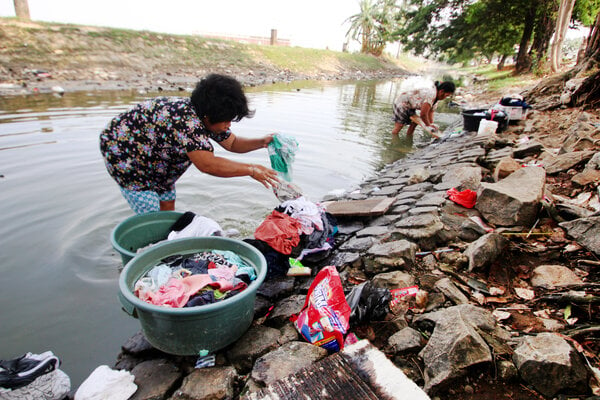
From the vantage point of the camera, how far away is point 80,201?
443 centimetres

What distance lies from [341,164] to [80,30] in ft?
50.6

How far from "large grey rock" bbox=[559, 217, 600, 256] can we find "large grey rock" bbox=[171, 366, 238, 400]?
2498mm

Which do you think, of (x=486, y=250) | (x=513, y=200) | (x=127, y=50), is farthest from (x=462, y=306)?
(x=127, y=50)

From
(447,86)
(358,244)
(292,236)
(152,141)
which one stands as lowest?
(358,244)

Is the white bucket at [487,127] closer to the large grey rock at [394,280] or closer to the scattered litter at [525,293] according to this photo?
the scattered litter at [525,293]

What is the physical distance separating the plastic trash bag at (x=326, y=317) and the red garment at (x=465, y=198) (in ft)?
6.50

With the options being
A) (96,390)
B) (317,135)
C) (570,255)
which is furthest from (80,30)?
(570,255)

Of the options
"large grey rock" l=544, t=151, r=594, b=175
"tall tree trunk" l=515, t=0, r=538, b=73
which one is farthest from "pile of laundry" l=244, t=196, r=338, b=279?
"tall tree trunk" l=515, t=0, r=538, b=73

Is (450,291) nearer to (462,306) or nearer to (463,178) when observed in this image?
(462,306)

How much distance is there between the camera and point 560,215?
9.03 ft

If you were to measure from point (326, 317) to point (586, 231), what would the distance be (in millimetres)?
1986

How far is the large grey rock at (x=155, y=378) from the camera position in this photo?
5.82ft

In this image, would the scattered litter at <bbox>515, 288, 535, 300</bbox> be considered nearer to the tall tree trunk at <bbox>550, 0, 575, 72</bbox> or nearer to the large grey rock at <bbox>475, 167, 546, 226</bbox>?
the large grey rock at <bbox>475, 167, 546, 226</bbox>

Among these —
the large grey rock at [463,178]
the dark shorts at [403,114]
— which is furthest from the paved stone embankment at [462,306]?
the dark shorts at [403,114]
